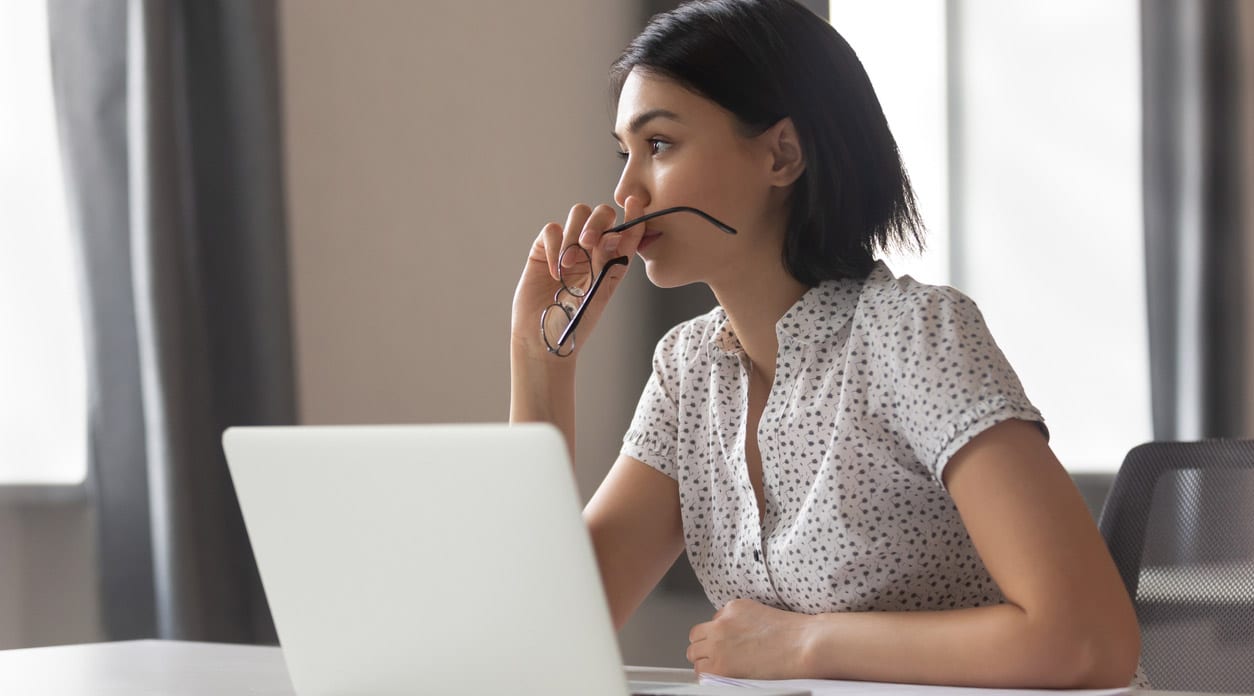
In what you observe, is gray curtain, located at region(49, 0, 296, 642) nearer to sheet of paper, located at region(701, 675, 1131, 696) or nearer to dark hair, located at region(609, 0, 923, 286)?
dark hair, located at region(609, 0, 923, 286)

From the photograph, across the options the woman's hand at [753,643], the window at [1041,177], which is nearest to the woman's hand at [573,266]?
the woman's hand at [753,643]

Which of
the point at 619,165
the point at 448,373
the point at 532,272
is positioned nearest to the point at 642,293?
the point at 619,165

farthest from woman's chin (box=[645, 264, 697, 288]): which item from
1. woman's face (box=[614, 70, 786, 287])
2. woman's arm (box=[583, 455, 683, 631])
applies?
woman's arm (box=[583, 455, 683, 631])

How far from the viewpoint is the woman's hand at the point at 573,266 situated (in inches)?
50.9

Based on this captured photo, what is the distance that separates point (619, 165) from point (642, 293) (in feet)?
1.08

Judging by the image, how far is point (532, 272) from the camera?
144cm

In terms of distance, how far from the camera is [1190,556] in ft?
3.92

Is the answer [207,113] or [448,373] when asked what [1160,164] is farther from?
[207,113]

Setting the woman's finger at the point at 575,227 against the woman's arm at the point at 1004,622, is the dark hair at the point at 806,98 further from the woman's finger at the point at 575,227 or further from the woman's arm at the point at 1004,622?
the woman's arm at the point at 1004,622

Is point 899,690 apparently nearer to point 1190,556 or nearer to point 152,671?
point 1190,556

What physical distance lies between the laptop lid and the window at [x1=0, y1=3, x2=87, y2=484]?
143cm

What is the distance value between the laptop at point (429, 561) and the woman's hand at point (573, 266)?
0.55 meters

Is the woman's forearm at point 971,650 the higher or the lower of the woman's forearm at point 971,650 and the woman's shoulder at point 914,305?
the lower

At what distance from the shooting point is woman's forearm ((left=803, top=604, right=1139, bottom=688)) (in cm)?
93
